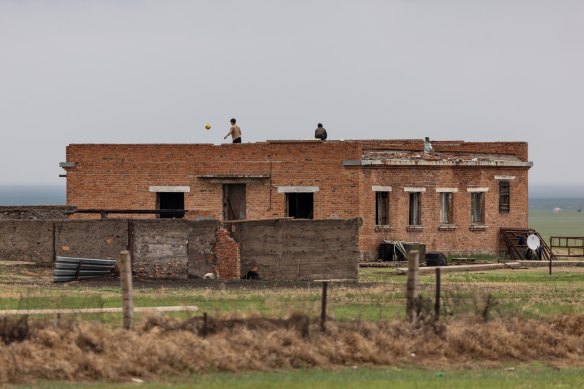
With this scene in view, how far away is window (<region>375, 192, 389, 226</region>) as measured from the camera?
5244cm

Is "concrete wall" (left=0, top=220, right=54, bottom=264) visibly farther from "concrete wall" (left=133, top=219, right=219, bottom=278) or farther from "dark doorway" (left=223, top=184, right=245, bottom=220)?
"dark doorway" (left=223, top=184, right=245, bottom=220)

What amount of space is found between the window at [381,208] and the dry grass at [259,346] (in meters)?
27.4

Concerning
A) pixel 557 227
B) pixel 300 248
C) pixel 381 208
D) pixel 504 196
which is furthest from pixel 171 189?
pixel 557 227

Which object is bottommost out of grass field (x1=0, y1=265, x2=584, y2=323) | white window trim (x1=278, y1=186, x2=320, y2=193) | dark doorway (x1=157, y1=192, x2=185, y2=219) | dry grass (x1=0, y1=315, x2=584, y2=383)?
dry grass (x1=0, y1=315, x2=584, y2=383)

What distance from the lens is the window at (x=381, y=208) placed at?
5244 cm

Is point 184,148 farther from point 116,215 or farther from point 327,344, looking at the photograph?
point 327,344

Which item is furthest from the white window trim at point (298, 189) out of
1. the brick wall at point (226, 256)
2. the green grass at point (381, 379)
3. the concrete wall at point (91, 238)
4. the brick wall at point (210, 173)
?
the green grass at point (381, 379)

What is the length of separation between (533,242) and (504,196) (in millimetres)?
5451

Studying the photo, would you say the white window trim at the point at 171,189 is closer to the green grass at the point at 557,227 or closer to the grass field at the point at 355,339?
the grass field at the point at 355,339

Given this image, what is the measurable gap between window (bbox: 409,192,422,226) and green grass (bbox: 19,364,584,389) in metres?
31.1

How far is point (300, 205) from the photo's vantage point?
51969mm

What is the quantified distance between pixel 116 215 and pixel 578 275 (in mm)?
17387

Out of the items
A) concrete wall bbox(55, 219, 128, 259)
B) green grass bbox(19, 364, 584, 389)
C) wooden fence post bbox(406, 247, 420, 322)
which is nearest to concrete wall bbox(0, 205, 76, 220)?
concrete wall bbox(55, 219, 128, 259)

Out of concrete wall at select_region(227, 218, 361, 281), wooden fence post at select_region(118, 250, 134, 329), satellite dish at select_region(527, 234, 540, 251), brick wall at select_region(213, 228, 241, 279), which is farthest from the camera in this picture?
satellite dish at select_region(527, 234, 540, 251)
